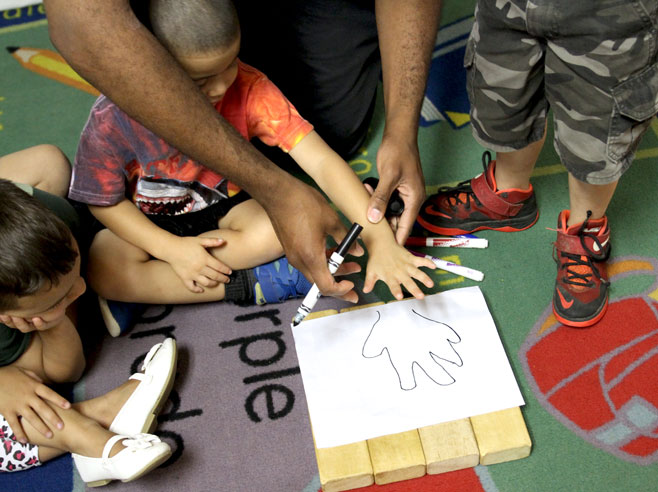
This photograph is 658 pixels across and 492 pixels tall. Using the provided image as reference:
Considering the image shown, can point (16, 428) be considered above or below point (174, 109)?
below

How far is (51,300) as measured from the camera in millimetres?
875

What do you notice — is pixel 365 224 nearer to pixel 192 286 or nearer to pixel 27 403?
pixel 192 286

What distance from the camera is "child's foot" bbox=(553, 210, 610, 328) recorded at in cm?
101

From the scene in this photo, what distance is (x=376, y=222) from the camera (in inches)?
36.9

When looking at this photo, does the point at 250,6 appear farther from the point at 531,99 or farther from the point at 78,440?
the point at 78,440

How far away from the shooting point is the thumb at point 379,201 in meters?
0.92

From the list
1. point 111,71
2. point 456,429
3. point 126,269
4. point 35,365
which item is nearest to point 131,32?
point 111,71

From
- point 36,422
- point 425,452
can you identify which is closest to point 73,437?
point 36,422

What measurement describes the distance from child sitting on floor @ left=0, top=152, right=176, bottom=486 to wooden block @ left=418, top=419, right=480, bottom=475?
356 millimetres

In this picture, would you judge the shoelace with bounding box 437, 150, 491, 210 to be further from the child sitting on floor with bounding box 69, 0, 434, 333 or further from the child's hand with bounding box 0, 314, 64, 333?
the child's hand with bounding box 0, 314, 64, 333

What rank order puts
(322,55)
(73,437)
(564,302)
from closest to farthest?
(73,437), (564,302), (322,55)

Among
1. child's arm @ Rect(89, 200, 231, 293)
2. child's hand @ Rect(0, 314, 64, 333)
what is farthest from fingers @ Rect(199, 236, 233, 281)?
child's hand @ Rect(0, 314, 64, 333)

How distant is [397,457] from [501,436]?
15 cm

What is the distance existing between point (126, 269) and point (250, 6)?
0.55 metres
